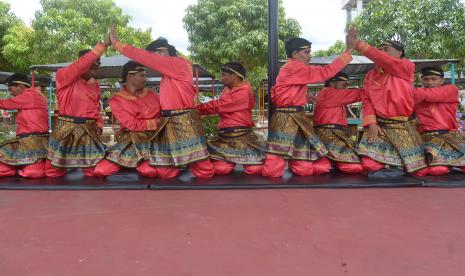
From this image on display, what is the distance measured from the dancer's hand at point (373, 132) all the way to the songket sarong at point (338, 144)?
252 millimetres

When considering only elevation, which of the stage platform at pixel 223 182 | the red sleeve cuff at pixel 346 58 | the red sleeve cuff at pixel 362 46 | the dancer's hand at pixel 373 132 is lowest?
the stage platform at pixel 223 182

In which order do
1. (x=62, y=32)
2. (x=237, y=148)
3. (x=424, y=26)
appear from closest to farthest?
(x=237, y=148), (x=424, y=26), (x=62, y=32)

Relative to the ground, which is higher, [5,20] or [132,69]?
[5,20]

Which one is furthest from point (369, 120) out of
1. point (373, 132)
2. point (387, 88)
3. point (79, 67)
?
point (79, 67)

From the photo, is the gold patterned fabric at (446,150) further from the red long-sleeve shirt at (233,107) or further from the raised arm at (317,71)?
the red long-sleeve shirt at (233,107)

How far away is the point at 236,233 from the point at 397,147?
236cm

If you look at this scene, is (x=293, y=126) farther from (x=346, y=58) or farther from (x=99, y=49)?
(x=99, y=49)

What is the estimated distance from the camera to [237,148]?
4.36 m

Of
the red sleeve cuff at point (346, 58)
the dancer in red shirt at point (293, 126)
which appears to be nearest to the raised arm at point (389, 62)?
the red sleeve cuff at point (346, 58)

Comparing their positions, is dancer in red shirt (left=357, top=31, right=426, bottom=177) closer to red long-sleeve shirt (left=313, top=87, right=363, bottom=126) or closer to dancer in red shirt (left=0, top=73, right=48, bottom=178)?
red long-sleeve shirt (left=313, top=87, right=363, bottom=126)

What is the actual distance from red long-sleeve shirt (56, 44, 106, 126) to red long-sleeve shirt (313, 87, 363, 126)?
8.08 feet

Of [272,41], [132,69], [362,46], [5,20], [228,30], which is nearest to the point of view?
[362,46]

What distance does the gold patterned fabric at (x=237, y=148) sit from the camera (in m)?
4.34

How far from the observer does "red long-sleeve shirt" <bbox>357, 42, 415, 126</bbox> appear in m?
3.93
